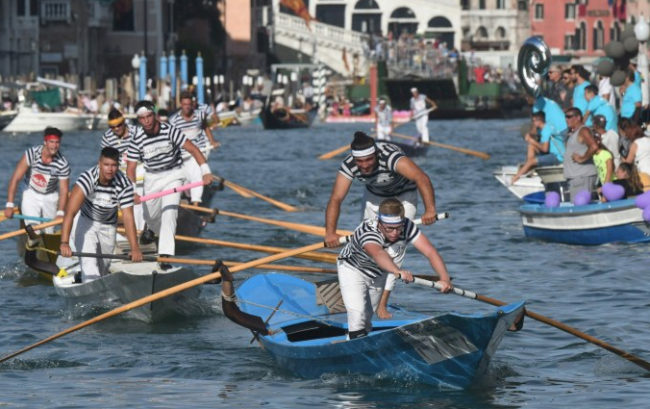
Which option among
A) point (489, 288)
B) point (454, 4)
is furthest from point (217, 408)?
point (454, 4)

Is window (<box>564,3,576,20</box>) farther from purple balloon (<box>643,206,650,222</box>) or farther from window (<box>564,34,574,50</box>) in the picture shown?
purple balloon (<box>643,206,650,222</box>)

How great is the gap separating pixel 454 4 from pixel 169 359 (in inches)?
4320

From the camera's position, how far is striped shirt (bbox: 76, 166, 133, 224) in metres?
14.7

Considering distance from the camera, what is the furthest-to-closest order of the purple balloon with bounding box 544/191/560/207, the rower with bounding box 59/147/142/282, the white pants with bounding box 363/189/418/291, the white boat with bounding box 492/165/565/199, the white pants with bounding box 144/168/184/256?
the white boat with bounding box 492/165/565/199 < the purple balloon with bounding box 544/191/560/207 < the white pants with bounding box 144/168/184/256 < the rower with bounding box 59/147/142/282 < the white pants with bounding box 363/189/418/291

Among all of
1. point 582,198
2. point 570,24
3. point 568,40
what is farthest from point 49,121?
point 570,24

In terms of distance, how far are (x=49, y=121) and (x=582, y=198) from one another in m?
42.6

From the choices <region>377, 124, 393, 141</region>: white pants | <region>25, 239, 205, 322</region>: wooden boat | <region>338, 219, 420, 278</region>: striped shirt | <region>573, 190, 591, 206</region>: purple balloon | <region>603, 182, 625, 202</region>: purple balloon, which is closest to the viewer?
<region>338, 219, 420, 278</region>: striped shirt

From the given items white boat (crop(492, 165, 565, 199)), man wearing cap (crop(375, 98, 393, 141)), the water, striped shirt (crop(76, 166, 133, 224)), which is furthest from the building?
striped shirt (crop(76, 166, 133, 224))

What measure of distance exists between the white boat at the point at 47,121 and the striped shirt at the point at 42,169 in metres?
41.7

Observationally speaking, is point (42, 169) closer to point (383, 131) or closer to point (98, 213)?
point (98, 213)

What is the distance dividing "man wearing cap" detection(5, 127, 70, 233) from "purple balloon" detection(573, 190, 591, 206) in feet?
20.8

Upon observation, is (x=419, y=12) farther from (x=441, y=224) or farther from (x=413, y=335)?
(x=413, y=335)

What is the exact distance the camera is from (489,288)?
60.4 feet

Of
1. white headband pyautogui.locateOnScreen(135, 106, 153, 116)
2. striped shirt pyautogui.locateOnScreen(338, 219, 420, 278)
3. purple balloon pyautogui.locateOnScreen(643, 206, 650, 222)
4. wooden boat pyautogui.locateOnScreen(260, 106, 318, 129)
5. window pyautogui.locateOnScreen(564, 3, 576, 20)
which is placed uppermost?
window pyautogui.locateOnScreen(564, 3, 576, 20)
